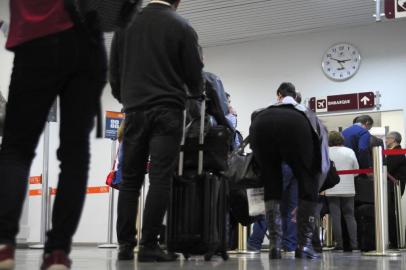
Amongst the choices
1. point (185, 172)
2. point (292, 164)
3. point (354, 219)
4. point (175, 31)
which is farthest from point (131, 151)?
point (354, 219)

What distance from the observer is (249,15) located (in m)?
10.4

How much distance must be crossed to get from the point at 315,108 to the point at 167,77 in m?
7.92

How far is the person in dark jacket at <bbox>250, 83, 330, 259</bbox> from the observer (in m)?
4.12

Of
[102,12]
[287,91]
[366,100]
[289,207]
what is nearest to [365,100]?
[366,100]

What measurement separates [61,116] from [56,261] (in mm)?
496

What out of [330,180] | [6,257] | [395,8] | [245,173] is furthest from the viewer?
[395,8]

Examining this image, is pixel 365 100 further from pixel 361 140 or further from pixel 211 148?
pixel 211 148

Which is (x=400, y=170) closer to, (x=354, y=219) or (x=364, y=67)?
(x=354, y=219)

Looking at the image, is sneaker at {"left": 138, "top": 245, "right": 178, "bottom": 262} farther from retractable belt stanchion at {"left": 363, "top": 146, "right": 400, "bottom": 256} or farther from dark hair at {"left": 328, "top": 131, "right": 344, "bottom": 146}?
dark hair at {"left": 328, "top": 131, "right": 344, "bottom": 146}

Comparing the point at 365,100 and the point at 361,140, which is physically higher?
the point at 365,100

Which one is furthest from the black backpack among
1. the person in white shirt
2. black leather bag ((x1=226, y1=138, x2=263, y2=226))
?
the person in white shirt

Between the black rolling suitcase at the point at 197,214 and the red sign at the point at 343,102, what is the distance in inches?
290

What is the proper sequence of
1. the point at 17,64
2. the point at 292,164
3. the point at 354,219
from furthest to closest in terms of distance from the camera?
the point at 354,219 → the point at 292,164 → the point at 17,64

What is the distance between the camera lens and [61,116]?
2037 mm
